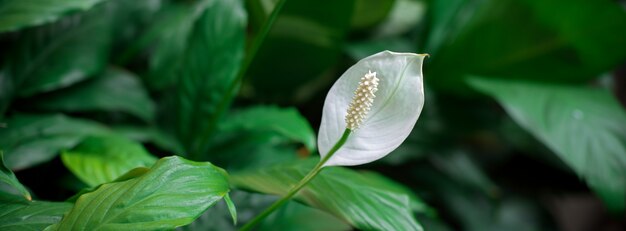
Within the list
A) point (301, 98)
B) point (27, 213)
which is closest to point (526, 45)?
point (301, 98)

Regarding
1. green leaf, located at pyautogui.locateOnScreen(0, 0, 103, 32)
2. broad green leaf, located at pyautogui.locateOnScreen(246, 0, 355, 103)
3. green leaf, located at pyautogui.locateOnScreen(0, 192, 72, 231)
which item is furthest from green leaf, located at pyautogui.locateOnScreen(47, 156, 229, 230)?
broad green leaf, located at pyautogui.locateOnScreen(246, 0, 355, 103)

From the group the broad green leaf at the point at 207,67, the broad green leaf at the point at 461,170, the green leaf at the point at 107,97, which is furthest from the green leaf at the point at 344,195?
the broad green leaf at the point at 461,170

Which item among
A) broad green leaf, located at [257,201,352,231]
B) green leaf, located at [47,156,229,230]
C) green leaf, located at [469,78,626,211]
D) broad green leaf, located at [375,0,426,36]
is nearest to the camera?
green leaf, located at [47,156,229,230]

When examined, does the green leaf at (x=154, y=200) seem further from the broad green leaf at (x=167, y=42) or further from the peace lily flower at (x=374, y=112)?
the broad green leaf at (x=167, y=42)

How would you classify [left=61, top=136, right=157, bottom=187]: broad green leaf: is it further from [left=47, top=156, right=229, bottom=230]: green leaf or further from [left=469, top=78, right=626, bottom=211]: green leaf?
[left=469, top=78, right=626, bottom=211]: green leaf

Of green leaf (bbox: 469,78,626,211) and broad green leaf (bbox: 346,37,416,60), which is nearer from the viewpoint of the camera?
green leaf (bbox: 469,78,626,211)

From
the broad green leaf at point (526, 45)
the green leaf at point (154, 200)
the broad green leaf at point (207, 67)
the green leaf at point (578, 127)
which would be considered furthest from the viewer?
the broad green leaf at point (526, 45)

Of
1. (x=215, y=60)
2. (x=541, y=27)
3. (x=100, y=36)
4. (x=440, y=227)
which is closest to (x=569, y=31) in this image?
(x=541, y=27)
